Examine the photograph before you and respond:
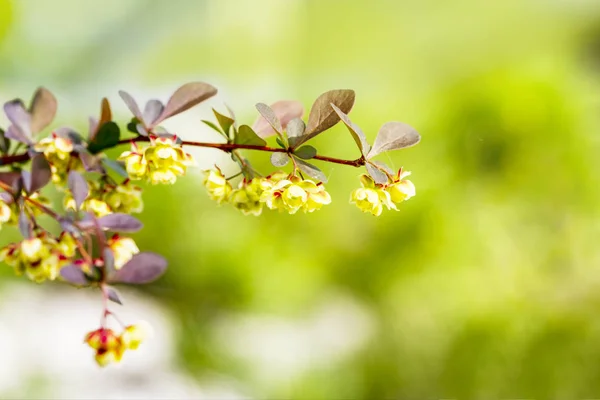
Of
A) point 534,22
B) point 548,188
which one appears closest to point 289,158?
point 548,188

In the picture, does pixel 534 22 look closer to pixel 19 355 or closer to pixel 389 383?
pixel 389 383

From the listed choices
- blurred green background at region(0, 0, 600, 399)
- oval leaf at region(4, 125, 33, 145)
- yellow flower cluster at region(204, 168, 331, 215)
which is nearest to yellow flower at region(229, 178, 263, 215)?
yellow flower cluster at region(204, 168, 331, 215)

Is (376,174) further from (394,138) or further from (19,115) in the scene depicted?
(19,115)

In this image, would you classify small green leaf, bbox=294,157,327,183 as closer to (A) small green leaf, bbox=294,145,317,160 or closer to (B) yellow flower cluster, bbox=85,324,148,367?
(A) small green leaf, bbox=294,145,317,160

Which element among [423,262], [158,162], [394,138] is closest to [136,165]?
[158,162]

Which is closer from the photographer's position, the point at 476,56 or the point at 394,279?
the point at 394,279
